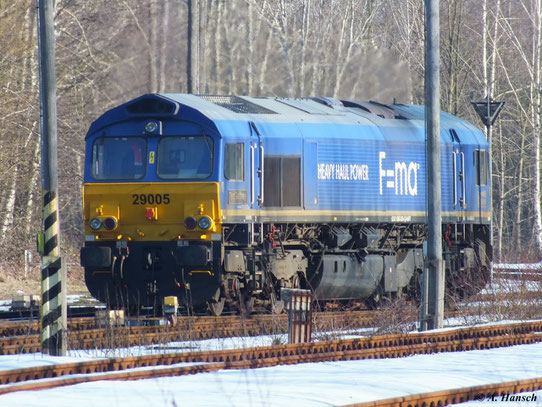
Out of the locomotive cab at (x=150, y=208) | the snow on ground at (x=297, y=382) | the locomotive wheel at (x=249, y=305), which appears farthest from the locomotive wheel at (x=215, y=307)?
the snow on ground at (x=297, y=382)

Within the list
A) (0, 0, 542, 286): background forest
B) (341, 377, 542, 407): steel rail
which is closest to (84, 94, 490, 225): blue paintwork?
(0, 0, 542, 286): background forest

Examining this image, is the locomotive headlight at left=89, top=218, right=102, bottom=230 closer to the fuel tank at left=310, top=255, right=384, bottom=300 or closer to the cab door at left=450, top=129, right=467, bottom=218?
the fuel tank at left=310, top=255, right=384, bottom=300

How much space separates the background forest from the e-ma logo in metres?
2.85

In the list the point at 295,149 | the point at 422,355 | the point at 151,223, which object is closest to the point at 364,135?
the point at 295,149

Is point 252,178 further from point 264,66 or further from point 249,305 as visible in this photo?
point 264,66

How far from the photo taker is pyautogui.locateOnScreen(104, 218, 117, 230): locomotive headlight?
16734 mm

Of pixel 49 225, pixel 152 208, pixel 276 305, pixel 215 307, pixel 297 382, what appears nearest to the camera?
pixel 297 382

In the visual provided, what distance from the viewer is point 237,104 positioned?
17.7 m

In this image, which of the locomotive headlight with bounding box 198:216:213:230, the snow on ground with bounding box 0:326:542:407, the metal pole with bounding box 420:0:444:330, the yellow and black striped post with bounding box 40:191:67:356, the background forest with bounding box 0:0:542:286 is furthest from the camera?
the background forest with bounding box 0:0:542:286

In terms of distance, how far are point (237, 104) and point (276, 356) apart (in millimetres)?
6497

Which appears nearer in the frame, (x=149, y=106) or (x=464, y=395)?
(x=464, y=395)

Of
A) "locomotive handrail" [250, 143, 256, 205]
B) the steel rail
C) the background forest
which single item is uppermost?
the background forest

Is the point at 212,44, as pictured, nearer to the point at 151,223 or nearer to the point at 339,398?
the point at 151,223

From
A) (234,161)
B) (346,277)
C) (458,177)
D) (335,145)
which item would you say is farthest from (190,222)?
(458,177)
